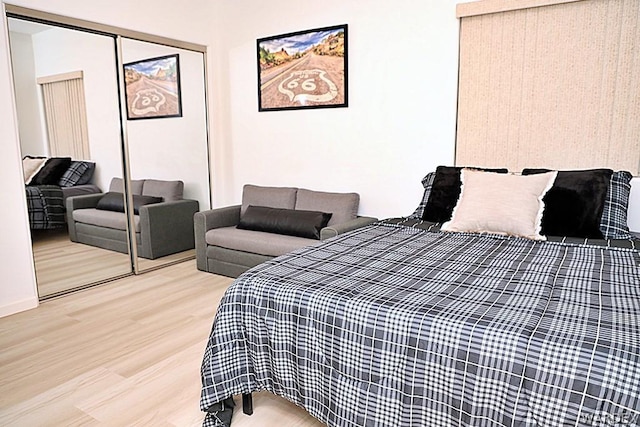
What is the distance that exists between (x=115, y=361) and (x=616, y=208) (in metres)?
3.06

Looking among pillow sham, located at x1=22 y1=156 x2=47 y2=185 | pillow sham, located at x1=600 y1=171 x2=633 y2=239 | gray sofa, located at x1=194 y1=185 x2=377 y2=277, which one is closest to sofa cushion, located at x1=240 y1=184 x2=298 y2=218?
gray sofa, located at x1=194 y1=185 x2=377 y2=277

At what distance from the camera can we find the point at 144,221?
4035mm

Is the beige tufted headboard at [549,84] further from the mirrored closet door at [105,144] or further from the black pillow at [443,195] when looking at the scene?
the mirrored closet door at [105,144]

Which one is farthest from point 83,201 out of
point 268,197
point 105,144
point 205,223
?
point 268,197

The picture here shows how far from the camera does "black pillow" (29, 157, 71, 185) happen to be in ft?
10.7

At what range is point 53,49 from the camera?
3.22m

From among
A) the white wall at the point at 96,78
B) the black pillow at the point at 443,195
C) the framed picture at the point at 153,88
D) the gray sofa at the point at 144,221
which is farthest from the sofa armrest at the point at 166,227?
the black pillow at the point at 443,195

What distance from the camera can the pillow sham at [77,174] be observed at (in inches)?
137

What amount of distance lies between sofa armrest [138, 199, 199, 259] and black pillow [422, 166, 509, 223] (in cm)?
256

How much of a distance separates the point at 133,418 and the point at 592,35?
11.3 ft

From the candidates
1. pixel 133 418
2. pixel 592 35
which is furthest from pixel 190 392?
pixel 592 35

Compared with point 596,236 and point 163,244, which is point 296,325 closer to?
point 596,236

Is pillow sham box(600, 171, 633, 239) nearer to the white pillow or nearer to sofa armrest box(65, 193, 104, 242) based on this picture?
the white pillow

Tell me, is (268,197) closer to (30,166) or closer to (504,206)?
(30,166)
